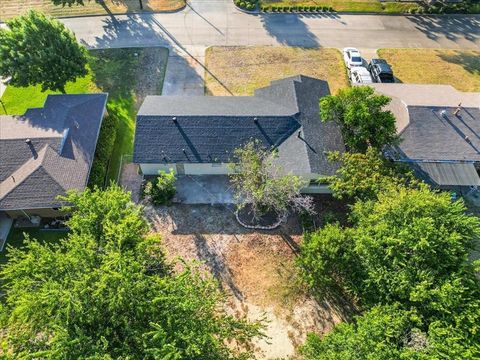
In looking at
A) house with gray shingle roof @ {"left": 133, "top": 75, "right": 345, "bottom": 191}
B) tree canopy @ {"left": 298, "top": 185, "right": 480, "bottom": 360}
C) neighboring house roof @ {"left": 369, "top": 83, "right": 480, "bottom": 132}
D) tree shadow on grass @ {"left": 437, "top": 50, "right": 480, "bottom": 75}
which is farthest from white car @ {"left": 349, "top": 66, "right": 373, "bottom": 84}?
tree canopy @ {"left": 298, "top": 185, "right": 480, "bottom": 360}

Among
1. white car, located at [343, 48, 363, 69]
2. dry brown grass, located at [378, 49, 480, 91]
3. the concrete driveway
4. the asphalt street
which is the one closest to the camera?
the concrete driveway

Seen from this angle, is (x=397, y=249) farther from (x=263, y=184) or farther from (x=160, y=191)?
(x=160, y=191)

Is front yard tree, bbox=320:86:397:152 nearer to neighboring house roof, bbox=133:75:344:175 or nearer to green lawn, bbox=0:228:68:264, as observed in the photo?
neighboring house roof, bbox=133:75:344:175

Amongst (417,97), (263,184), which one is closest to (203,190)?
(263,184)

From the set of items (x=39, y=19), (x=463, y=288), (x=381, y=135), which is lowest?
(x=463, y=288)

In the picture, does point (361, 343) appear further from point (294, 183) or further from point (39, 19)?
point (39, 19)

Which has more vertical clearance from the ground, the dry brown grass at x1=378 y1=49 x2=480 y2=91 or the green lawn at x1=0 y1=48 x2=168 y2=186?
the dry brown grass at x1=378 y1=49 x2=480 y2=91

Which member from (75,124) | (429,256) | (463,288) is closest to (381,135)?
(429,256)
